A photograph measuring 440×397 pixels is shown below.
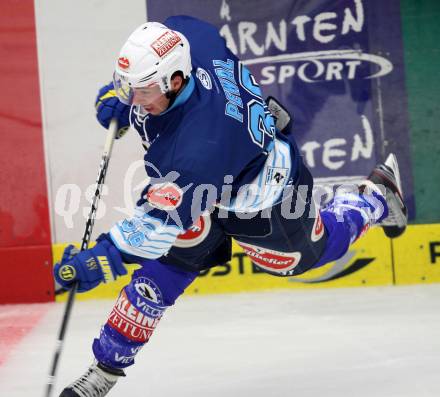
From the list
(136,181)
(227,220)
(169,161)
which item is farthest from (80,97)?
(169,161)

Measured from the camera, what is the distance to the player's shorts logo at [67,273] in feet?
8.46

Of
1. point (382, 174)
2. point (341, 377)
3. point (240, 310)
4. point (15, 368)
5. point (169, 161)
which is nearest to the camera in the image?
point (169, 161)

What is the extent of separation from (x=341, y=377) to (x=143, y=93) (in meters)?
1.22

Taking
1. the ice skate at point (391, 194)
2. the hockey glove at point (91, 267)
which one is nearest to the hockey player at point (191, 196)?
the hockey glove at point (91, 267)

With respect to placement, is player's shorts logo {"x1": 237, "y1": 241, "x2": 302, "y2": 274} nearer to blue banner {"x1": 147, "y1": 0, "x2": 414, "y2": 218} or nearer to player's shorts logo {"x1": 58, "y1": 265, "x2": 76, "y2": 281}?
player's shorts logo {"x1": 58, "y1": 265, "x2": 76, "y2": 281}

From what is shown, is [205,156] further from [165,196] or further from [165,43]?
[165,43]

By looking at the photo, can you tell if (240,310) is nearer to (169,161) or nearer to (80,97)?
(80,97)

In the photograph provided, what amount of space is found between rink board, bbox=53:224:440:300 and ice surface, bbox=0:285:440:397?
68 mm

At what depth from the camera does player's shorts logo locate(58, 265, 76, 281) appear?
8.46 feet

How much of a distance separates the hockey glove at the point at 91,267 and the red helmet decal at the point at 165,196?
0.18m

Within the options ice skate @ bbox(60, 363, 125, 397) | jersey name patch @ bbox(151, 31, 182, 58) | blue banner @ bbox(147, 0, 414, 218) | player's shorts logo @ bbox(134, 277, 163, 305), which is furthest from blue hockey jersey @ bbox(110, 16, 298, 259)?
blue banner @ bbox(147, 0, 414, 218)

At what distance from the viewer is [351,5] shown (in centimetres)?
447

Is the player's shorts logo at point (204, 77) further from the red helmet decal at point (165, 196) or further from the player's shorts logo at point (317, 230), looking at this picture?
the player's shorts logo at point (317, 230)

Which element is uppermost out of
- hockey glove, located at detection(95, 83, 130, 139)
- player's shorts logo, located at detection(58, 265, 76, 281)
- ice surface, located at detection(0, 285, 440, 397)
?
hockey glove, located at detection(95, 83, 130, 139)
